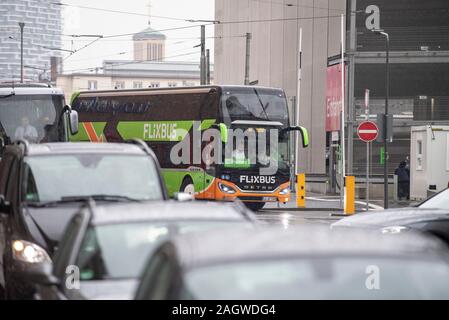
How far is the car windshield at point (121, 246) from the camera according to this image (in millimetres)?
7254

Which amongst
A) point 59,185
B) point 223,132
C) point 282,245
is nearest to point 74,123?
point 223,132

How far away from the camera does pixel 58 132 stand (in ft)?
86.0

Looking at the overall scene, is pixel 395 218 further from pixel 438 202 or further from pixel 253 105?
pixel 253 105

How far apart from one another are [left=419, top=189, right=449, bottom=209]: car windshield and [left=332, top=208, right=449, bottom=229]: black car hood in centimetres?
45

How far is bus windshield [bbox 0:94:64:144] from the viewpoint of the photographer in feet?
85.9

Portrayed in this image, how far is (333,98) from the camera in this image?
47250 mm

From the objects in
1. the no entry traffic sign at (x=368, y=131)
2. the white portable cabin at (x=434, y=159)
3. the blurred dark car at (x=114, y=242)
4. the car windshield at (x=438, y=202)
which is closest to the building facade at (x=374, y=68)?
the white portable cabin at (x=434, y=159)

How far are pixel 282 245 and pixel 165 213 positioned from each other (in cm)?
285

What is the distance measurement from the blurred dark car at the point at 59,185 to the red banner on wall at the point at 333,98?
112 feet

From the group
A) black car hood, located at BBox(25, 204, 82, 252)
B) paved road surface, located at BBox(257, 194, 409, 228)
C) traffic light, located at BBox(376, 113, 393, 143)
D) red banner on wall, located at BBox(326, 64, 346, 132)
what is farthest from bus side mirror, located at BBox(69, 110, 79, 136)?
red banner on wall, located at BBox(326, 64, 346, 132)

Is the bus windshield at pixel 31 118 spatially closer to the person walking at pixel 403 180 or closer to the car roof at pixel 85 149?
the car roof at pixel 85 149

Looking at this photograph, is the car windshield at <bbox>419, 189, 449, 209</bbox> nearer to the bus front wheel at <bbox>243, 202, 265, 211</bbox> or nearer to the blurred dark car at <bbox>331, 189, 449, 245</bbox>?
the blurred dark car at <bbox>331, 189, 449, 245</bbox>
